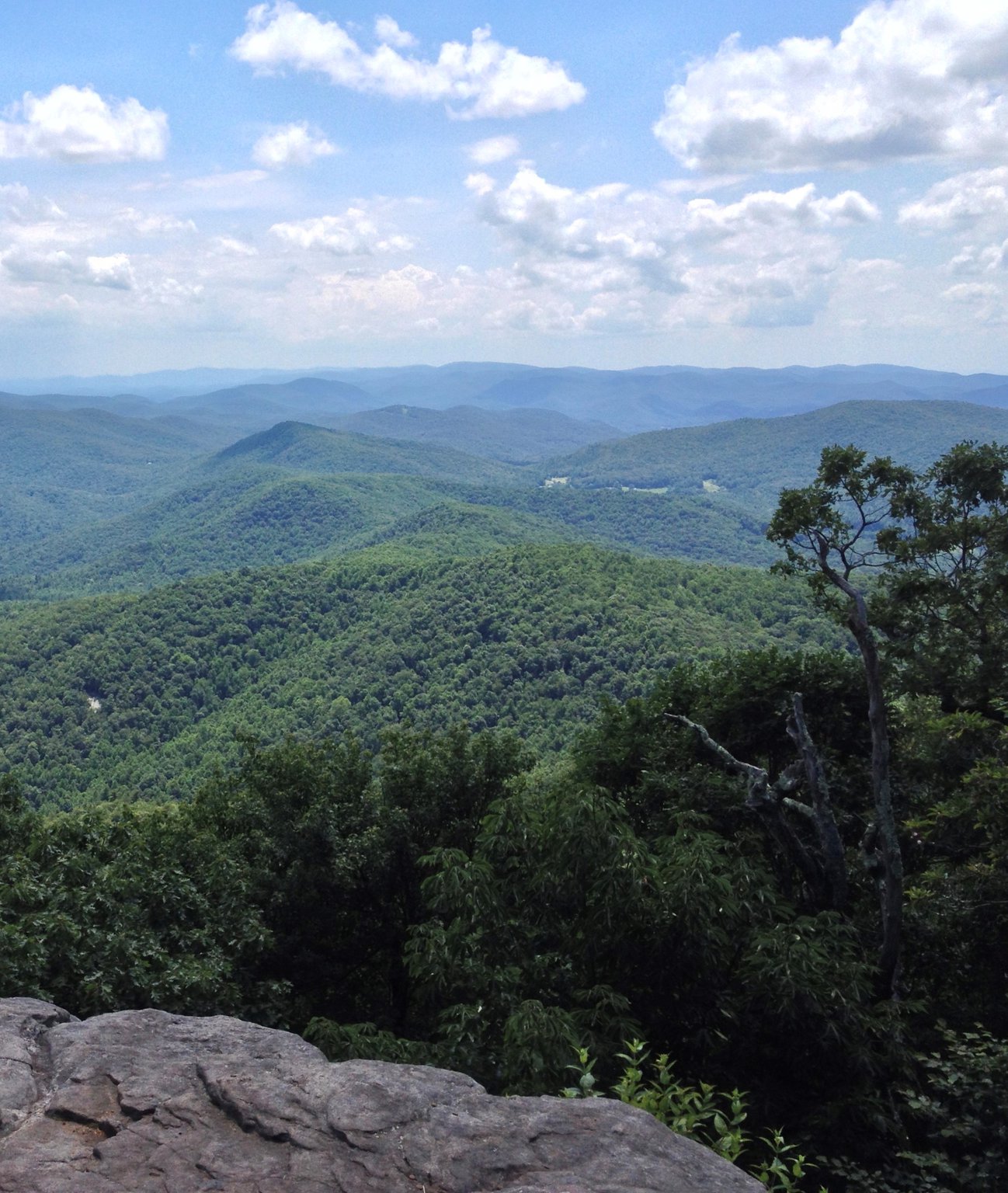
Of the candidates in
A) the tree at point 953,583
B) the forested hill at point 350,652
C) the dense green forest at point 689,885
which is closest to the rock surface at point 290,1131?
the dense green forest at point 689,885

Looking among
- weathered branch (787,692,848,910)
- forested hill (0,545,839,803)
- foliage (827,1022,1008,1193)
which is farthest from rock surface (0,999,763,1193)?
forested hill (0,545,839,803)

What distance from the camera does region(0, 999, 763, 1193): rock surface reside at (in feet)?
17.3

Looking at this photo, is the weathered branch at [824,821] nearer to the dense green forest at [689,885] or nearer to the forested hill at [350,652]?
the dense green forest at [689,885]

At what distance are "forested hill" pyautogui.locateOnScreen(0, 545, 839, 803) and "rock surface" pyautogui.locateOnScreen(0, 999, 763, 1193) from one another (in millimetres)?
91132

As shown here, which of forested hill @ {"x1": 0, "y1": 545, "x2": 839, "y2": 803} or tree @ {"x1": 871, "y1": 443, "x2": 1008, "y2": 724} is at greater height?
tree @ {"x1": 871, "y1": 443, "x2": 1008, "y2": 724}

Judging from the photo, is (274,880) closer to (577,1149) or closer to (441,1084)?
(441,1084)

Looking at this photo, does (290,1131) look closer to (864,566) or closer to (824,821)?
(824,821)

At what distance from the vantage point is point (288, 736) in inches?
724

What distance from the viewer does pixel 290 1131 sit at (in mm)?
5730

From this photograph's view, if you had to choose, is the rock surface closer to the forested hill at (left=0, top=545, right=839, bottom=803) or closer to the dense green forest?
the dense green forest

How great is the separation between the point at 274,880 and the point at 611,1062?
29.2 ft

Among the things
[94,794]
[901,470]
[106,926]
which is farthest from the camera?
[94,794]

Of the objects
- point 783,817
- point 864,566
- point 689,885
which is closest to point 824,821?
point 783,817

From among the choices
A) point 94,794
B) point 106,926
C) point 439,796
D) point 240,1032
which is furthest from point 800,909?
Result: point 94,794
